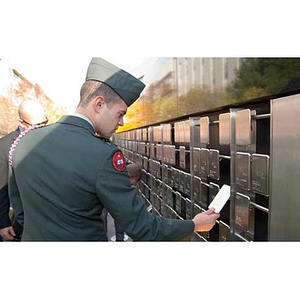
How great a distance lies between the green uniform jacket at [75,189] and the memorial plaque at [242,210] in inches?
15.9

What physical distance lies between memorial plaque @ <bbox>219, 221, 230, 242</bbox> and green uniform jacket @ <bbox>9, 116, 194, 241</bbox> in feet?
1.95

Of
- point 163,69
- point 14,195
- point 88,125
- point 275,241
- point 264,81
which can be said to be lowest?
point 275,241

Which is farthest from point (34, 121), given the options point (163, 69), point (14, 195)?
point (163, 69)

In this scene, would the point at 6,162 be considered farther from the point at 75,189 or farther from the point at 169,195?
the point at 169,195

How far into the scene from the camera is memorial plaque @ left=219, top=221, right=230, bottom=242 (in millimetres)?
1588

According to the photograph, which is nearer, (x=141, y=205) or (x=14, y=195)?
(x=141, y=205)

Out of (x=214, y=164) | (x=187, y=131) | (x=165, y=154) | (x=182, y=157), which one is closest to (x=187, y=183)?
(x=182, y=157)

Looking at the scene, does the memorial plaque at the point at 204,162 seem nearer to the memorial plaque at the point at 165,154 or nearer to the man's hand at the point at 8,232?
the memorial plaque at the point at 165,154

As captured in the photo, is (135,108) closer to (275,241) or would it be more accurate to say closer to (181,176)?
(181,176)

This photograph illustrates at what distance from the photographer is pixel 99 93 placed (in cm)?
103

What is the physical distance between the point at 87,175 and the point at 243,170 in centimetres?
70

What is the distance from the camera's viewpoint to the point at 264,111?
1.32 metres

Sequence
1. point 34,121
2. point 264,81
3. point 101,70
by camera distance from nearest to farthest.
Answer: point 101,70, point 264,81, point 34,121

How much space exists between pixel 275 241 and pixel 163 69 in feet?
4.77
